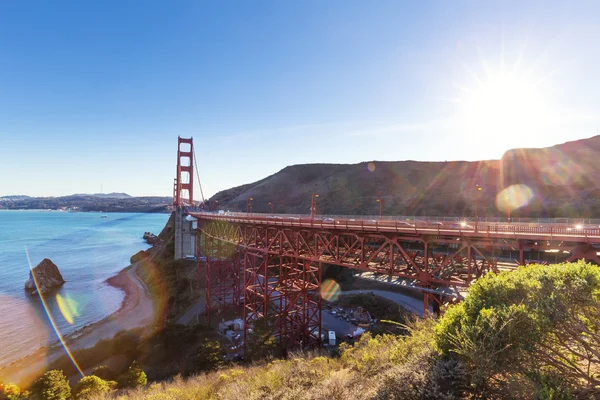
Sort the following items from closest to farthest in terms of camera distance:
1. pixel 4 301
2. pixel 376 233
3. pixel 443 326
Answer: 1. pixel 443 326
2. pixel 376 233
3. pixel 4 301

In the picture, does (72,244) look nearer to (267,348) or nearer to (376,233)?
(267,348)

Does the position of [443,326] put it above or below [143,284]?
above

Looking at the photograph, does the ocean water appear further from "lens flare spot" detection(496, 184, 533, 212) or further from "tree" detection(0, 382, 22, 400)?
"lens flare spot" detection(496, 184, 533, 212)

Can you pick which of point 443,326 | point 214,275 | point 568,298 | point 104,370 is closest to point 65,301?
point 214,275

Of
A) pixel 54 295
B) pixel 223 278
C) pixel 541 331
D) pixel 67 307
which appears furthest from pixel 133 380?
pixel 54 295

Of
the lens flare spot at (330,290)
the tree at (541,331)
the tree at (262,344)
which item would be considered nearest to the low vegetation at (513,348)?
the tree at (541,331)
